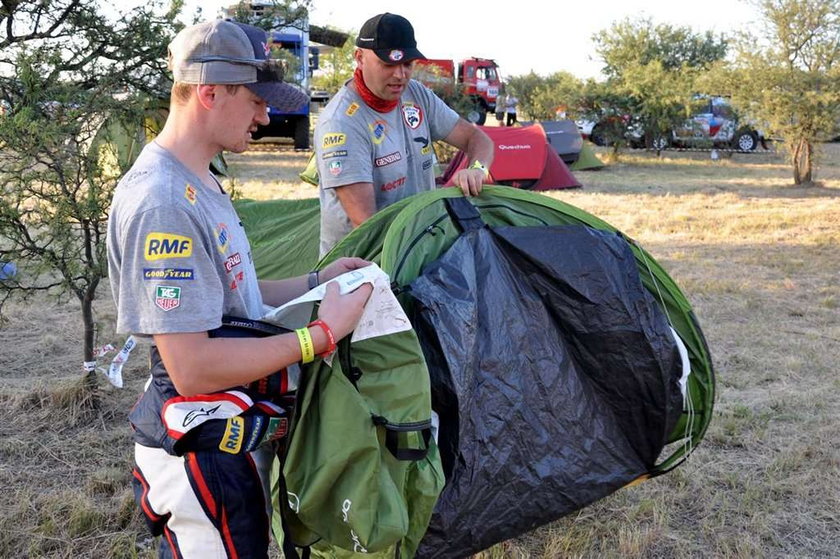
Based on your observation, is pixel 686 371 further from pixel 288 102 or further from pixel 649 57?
pixel 649 57

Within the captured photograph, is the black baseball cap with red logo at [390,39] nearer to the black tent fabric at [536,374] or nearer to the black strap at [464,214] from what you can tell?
the black strap at [464,214]

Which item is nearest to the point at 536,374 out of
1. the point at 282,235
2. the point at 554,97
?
the point at 282,235

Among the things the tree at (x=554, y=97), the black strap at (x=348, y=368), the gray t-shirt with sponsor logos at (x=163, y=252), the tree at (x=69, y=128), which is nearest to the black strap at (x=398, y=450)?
the black strap at (x=348, y=368)

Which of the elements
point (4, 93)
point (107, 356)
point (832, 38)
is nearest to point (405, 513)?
point (4, 93)

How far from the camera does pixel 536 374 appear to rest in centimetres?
242

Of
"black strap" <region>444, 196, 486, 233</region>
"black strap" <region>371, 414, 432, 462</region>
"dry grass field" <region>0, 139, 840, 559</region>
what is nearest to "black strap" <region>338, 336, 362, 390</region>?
"black strap" <region>371, 414, 432, 462</region>

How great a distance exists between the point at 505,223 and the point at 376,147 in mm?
565

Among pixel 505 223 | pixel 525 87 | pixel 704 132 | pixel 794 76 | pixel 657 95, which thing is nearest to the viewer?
pixel 505 223

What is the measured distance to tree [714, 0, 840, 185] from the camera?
12445 millimetres

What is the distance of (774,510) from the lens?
3.20 m

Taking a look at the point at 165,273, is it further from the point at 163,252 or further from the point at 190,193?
the point at 190,193

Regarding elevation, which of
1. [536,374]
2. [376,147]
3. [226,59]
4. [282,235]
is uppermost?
[226,59]

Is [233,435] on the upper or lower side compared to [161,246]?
lower

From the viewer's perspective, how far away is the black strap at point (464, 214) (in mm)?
2445
